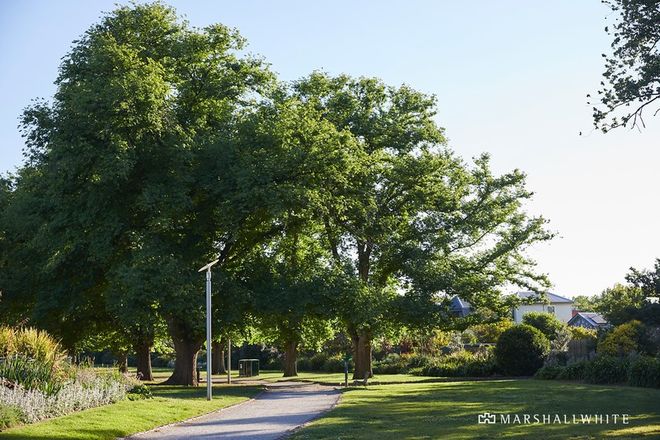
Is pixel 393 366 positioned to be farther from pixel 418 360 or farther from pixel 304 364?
pixel 304 364

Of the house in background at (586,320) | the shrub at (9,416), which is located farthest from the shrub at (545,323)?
the shrub at (9,416)

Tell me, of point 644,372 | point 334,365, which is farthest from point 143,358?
point 644,372

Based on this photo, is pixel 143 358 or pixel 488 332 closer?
pixel 143 358

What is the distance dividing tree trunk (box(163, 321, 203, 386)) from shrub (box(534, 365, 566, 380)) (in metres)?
16.7

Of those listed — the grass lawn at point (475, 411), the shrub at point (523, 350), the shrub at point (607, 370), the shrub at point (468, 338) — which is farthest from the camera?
the shrub at point (468, 338)

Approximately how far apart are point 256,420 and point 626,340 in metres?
20.9

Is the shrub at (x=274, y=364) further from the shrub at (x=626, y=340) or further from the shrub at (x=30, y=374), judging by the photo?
the shrub at (x=30, y=374)

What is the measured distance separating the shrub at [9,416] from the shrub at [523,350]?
2844 cm

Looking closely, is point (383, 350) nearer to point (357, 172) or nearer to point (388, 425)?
point (357, 172)

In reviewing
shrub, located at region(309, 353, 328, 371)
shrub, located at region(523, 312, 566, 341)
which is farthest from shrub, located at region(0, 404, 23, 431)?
shrub, located at region(309, 353, 328, 371)

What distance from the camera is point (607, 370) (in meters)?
32.1

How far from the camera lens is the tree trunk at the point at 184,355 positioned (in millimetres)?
37688

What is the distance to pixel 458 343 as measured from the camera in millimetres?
57812

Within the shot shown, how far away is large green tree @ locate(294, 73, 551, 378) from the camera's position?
4031 centimetres
